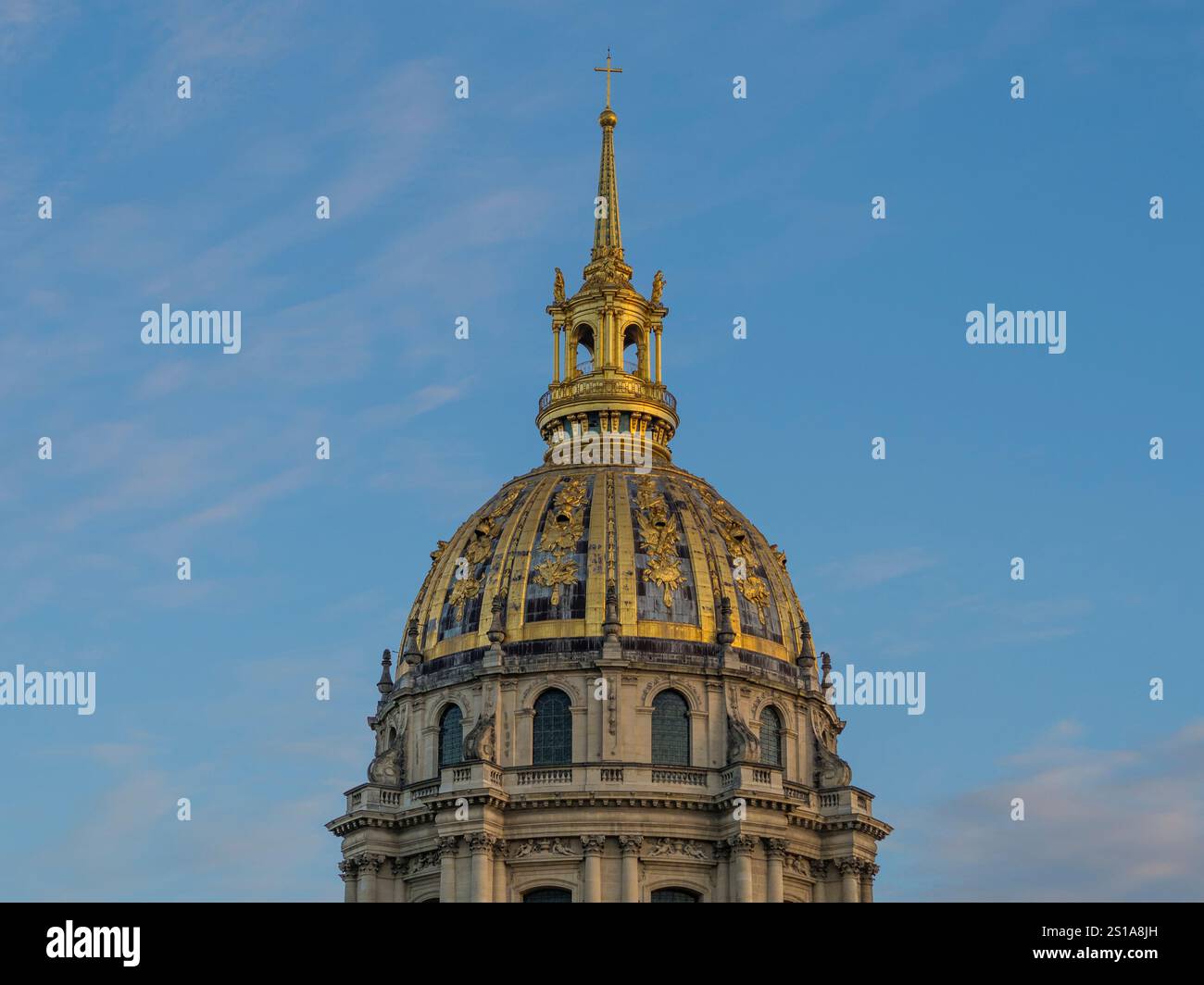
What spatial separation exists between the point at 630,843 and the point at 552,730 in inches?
310

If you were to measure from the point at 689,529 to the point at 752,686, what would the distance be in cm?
917

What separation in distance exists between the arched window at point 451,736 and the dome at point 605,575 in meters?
3.16

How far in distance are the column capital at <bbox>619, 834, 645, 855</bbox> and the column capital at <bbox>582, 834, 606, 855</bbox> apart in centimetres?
88

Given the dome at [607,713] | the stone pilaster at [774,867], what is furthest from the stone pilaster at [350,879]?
the stone pilaster at [774,867]

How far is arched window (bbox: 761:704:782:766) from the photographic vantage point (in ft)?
397

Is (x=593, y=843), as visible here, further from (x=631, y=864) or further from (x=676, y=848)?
(x=676, y=848)

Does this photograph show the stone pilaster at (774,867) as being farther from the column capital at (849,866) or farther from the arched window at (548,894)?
the arched window at (548,894)

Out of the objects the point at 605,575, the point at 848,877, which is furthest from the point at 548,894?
the point at 605,575

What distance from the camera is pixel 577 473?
127 meters

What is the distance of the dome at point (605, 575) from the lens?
120375 millimetres

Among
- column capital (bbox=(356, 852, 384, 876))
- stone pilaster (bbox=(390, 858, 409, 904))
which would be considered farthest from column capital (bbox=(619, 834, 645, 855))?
column capital (bbox=(356, 852, 384, 876))
